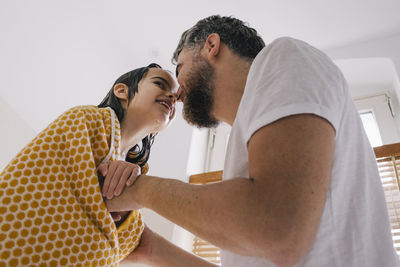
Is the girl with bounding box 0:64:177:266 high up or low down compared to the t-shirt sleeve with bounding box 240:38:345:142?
down

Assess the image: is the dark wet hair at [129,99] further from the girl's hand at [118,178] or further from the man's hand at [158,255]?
the girl's hand at [118,178]

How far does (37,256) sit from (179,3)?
224cm

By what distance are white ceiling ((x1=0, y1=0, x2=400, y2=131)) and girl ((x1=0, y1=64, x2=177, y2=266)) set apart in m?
1.05

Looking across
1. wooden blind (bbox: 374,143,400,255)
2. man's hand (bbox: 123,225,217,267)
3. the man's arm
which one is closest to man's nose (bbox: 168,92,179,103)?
man's hand (bbox: 123,225,217,267)

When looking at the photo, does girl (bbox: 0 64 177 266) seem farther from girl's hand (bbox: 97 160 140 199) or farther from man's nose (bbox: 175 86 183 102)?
man's nose (bbox: 175 86 183 102)

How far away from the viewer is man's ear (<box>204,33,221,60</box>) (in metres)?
1.17

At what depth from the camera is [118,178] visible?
0.72 meters

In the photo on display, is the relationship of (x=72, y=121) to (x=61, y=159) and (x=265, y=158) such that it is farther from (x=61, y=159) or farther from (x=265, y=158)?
(x=265, y=158)

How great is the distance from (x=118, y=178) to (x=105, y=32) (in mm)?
2295

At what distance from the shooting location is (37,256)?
25.0 inches

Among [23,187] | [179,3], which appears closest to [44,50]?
[179,3]

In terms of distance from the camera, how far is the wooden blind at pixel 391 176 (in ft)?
5.72

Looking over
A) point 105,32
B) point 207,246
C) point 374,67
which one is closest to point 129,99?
point 207,246

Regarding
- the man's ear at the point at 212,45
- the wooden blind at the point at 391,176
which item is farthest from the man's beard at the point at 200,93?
the wooden blind at the point at 391,176
